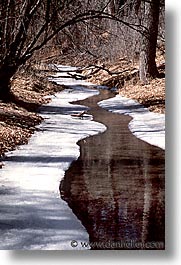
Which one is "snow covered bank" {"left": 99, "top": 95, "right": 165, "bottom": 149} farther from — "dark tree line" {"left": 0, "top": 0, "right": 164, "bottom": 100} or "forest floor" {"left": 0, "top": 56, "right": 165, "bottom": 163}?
"dark tree line" {"left": 0, "top": 0, "right": 164, "bottom": 100}

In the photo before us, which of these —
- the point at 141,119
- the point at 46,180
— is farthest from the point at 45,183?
the point at 141,119

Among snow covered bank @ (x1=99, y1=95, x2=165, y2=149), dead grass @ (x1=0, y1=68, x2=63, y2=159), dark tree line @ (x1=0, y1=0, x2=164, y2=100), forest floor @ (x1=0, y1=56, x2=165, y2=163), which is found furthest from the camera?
dead grass @ (x1=0, y1=68, x2=63, y2=159)

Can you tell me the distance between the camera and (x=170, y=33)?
286 cm

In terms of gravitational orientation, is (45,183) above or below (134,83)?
below

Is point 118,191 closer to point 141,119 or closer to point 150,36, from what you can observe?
point 141,119

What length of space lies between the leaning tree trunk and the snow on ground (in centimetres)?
33

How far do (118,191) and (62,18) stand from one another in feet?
3.03

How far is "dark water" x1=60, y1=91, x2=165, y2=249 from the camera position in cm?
270

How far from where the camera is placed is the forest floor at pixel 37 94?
3.21m

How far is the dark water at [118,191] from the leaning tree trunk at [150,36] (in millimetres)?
386

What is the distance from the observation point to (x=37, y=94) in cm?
359

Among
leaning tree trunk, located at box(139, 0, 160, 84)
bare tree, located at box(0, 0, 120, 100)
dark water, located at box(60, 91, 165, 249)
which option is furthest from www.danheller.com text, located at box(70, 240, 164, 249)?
bare tree, located at box(0, 0, 120, 100)

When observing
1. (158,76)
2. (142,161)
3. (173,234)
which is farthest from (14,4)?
(173,234)

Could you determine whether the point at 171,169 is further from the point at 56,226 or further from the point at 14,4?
the point at 14,4
